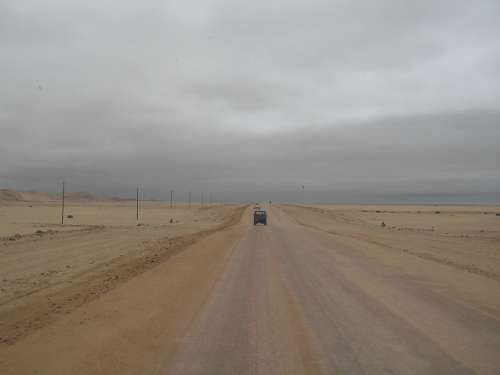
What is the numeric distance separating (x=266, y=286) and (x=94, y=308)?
4495 mm

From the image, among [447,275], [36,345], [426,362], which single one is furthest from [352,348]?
[447,275]

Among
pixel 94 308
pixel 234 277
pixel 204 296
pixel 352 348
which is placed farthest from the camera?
pixel 234 277

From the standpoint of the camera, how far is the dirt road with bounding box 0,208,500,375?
20.4 ft

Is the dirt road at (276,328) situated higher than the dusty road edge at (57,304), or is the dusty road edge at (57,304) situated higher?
the dirt road at (276,328)

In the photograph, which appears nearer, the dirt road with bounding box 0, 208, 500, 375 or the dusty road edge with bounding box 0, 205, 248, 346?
the dirt road with bounding box 0, 208, 500, 375

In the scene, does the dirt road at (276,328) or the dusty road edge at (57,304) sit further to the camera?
the dusty road edge at (57,304)

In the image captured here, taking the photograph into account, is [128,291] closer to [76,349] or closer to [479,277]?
[76,349]

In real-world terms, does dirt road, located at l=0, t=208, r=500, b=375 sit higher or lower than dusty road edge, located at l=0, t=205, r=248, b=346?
higher

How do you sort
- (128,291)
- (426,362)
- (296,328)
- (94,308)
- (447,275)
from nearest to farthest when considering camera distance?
(426,362) → (296,328) → (94,308) → (128,291) → (447,275)

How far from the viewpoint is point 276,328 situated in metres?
7.96

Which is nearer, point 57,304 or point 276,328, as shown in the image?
point 276,328

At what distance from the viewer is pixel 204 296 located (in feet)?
35.3

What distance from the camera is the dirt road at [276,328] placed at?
621cm

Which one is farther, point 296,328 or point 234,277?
point 234,277
